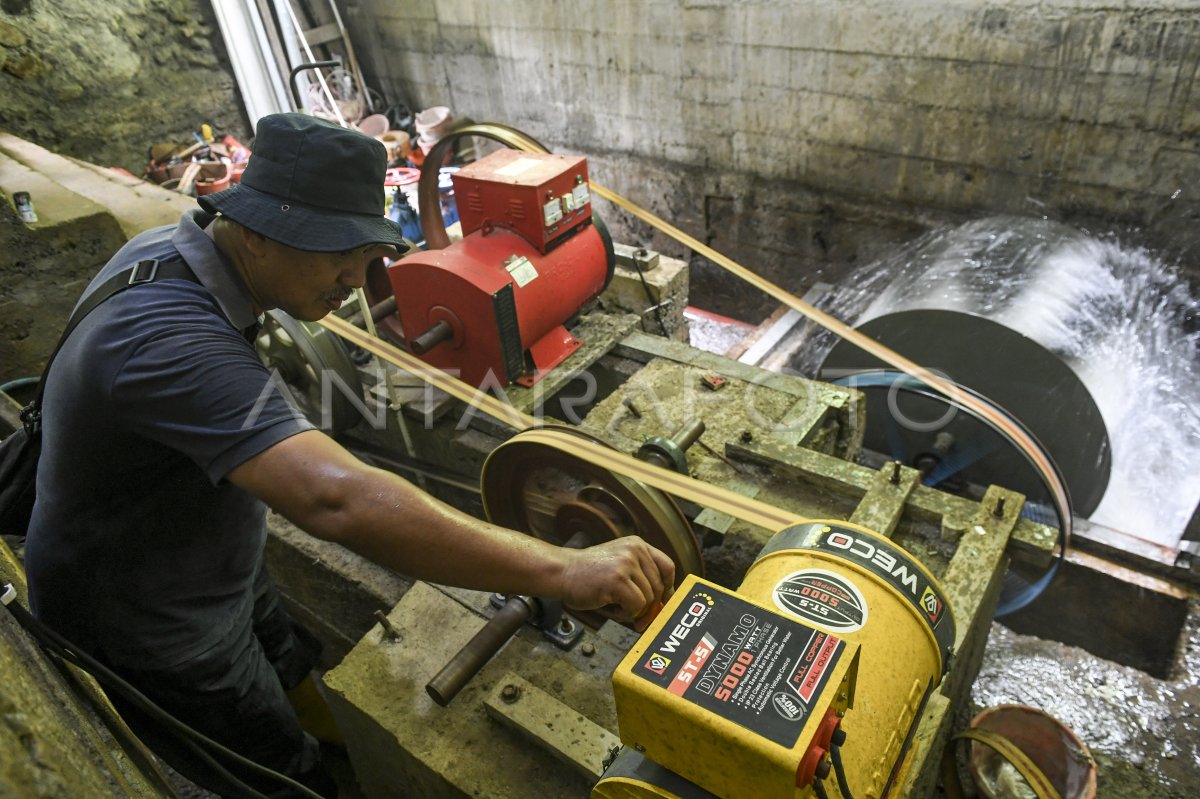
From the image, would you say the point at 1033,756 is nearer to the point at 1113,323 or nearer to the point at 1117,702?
the point at 1117,702

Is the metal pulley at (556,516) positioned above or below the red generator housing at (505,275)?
below

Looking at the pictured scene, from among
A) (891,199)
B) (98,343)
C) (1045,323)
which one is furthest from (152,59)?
(1045,323)

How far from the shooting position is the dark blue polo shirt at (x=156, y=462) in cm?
142

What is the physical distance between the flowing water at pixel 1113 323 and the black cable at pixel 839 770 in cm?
278

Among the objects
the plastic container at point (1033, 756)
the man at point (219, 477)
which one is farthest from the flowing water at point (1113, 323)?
the man at point (219, 477)

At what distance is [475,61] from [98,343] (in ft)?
21.7

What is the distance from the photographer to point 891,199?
5.34 meters

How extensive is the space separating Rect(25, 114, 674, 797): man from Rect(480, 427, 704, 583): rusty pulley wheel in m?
0.71

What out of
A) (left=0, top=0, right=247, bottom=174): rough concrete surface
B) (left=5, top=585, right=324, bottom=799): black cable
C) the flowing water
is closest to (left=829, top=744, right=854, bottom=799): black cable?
(left=5, top=585, right=324, bottom=799): black cable

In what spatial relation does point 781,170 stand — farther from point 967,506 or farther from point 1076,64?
point 967,506

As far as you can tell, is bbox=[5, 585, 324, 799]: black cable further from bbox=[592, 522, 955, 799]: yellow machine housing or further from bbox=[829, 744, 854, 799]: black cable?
bbox=[829, 744, 854, 799]: black cable

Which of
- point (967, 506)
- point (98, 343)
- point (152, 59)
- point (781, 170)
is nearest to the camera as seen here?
point (98, 343)

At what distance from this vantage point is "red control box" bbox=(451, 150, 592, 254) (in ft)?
11.5

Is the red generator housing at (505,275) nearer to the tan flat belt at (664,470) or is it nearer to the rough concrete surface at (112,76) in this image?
the tan flat belt at (664,470)
